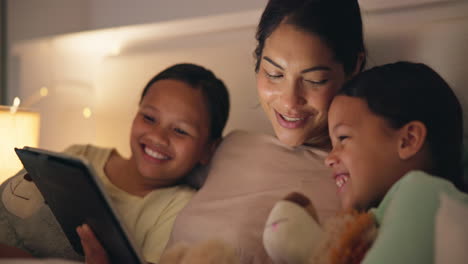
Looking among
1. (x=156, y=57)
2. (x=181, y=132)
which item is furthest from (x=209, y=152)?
(x=156, y=57)

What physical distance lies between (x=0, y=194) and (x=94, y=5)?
1.16m

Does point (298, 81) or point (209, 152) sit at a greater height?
point (298, 81)

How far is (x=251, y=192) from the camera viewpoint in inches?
38.8

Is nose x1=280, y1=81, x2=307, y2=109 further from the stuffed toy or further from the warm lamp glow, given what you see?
the warm lamp glow

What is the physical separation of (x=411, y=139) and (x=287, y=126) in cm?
Answer: 33

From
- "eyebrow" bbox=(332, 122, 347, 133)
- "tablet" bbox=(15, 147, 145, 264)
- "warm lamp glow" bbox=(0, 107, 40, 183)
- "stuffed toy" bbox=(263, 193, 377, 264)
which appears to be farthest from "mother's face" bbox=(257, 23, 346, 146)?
"warm lamp glow" bbox=(0, 107, 40, 183)

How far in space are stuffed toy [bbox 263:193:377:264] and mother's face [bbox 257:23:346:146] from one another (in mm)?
287

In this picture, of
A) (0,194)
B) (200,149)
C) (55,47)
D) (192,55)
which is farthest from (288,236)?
(55,47)

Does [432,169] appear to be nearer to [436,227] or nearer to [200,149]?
[436,227]

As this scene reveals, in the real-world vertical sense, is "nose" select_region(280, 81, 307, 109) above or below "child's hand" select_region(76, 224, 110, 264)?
above

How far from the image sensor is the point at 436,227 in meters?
0.57

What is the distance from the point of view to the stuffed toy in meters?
0.62

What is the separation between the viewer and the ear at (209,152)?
48.8 inches

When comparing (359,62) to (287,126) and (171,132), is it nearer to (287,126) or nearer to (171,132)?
(287,126)
